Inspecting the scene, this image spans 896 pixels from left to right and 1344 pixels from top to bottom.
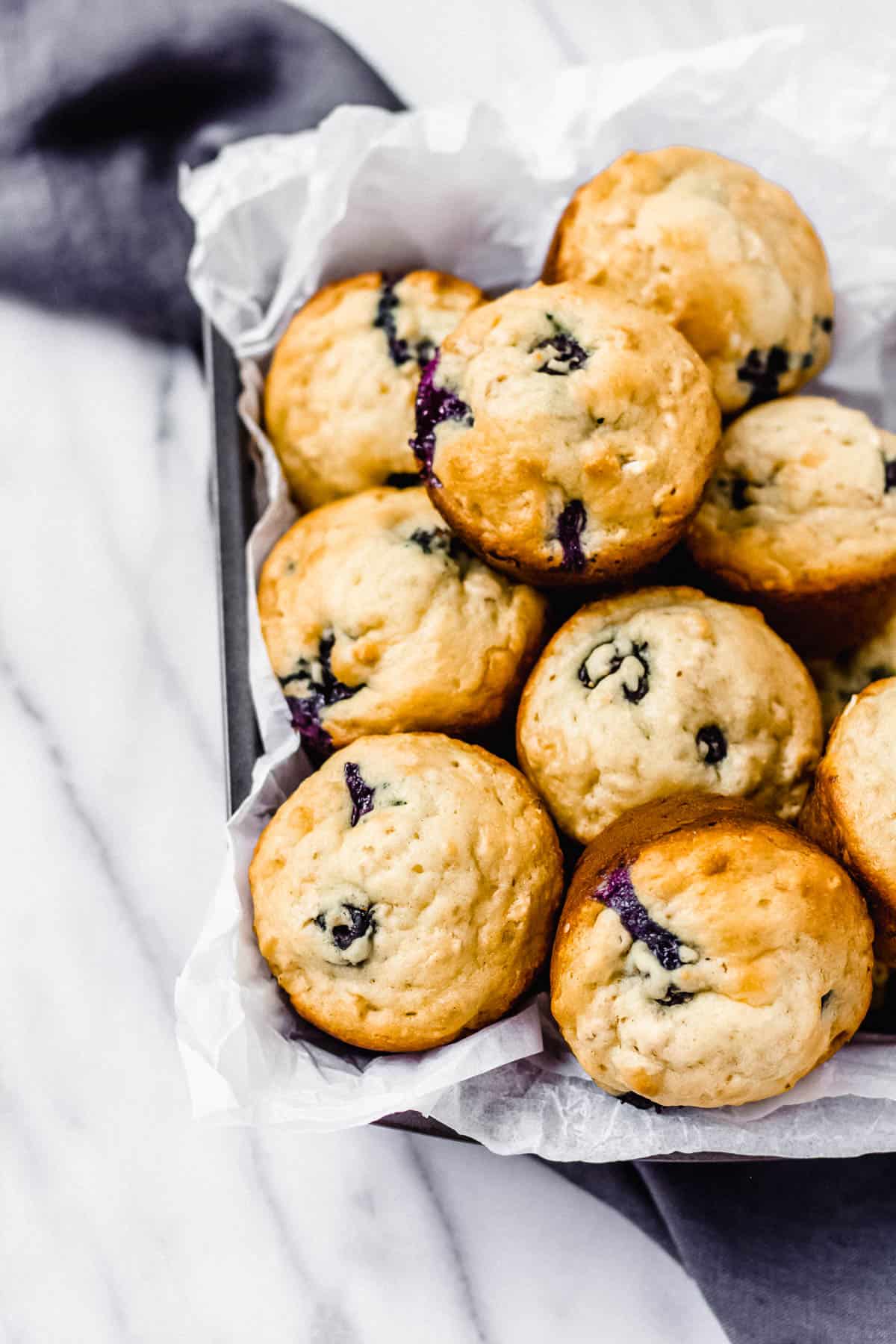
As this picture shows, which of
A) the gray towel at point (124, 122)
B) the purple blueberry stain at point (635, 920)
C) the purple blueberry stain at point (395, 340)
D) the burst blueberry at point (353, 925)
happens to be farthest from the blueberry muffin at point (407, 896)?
the gray towel at point (124, 122)

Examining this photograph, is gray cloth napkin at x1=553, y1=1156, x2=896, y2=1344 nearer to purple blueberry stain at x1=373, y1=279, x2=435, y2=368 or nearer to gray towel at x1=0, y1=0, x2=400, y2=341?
purple blueberry stain at x1=373, y1=279, x2=435, y2=368

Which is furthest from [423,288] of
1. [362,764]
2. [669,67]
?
[362,764]

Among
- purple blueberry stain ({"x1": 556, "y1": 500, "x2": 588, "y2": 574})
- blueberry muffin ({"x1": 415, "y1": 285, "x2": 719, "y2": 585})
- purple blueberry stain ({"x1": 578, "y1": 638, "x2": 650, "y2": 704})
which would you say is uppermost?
blueberry muffin ({"x1": 415, "y1": 285, "x2": 719, "y2": 585})

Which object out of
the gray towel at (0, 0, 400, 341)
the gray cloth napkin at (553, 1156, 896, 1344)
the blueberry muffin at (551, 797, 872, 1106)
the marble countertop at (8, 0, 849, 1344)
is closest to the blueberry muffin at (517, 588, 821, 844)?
the blueberry muffin at (551, 797, 872, 1106)

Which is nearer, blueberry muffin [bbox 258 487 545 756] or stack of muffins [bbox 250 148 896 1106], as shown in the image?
stack of muffins [bbox 250 148 896 1106]

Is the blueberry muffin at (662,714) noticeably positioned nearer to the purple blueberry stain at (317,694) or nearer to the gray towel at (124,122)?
the purple blueberry stain at (317,694)

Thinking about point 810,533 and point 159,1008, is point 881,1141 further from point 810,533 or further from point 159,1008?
point 159,1008
